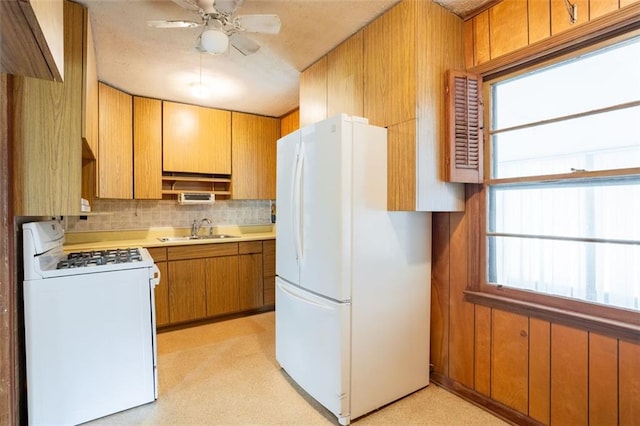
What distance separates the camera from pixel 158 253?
10.8ft

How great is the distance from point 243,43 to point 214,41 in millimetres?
311

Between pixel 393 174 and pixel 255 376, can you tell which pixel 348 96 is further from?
pixel 255 376

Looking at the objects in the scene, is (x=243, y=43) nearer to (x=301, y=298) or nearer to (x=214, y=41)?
(x=214, y=41)

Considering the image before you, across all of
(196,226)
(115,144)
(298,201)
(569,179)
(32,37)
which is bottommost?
(196,226)

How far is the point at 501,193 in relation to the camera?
6.77 ft

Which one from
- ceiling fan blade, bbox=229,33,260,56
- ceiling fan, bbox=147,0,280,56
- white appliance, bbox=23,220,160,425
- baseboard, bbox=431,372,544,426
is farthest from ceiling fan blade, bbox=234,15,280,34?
baseboard, bbox=431,372,544,426

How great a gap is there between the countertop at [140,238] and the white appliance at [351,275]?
1.68 m

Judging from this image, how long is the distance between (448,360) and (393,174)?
138 centimetres

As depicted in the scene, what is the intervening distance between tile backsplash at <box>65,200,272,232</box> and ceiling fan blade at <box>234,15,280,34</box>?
108 inches

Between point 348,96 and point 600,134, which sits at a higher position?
point 348,96

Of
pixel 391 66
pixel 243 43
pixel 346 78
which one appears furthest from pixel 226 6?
pixel 391 66

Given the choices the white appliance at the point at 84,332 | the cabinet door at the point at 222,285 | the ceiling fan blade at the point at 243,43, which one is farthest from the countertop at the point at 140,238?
the ceiling fan blade at the point at 243,43

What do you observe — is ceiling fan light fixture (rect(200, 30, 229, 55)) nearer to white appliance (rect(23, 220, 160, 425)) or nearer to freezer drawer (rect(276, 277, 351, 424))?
white appliance (rect(23, 220, 160, 425))

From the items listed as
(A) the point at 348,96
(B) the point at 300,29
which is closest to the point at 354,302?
(A) the point at 348,96
